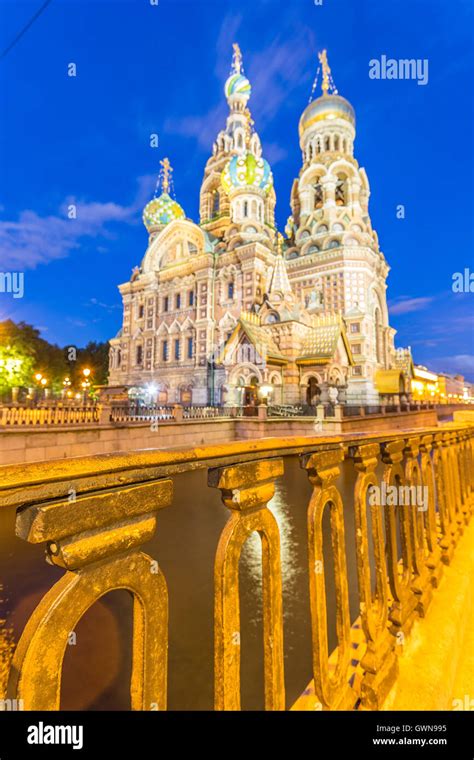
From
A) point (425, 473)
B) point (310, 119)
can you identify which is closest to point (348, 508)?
point (425, 473)

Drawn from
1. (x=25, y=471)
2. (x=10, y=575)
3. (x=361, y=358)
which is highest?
(x=361, y=358)

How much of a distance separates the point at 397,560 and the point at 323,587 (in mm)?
1036

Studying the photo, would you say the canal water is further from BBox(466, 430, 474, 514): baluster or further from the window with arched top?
the window with arched top

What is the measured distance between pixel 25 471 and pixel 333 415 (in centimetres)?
1713

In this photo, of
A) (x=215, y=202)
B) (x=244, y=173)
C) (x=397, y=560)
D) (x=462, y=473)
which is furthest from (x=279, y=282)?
(x=215, y=202)

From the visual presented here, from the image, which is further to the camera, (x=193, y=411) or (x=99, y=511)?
(x=193, y=411)

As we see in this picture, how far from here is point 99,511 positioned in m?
0.84

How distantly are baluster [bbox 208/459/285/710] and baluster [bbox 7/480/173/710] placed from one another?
0.24 metres

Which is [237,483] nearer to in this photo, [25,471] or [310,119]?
[25,471]

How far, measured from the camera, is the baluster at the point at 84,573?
0.79 metres

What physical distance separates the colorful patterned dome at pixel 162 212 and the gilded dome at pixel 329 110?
18.8 meters

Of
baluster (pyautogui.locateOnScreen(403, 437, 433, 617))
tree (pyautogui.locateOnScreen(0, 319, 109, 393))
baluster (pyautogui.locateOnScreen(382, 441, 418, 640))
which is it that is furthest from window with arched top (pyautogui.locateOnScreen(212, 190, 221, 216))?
baluster (pyautogui.locateOnScreen(382, 441, 418, 640))

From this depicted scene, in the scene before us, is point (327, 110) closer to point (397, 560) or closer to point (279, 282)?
point (279, 282)

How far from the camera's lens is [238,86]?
44.9m
